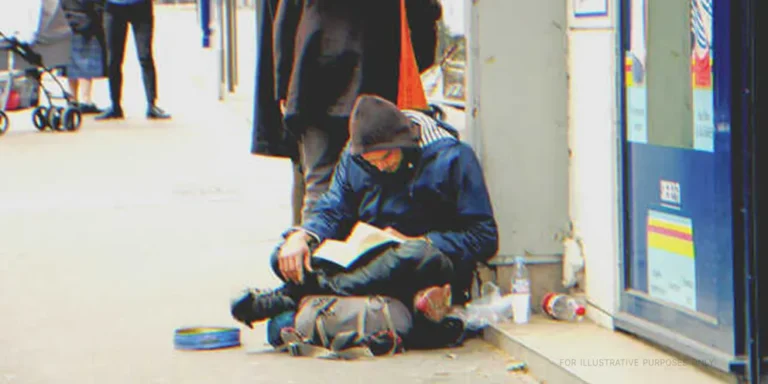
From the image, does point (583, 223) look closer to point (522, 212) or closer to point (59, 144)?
point (522, 212)

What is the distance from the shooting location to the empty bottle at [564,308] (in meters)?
5.80

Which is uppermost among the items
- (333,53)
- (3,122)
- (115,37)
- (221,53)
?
(115,37)

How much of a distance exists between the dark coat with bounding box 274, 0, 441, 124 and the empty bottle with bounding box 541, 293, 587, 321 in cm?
112

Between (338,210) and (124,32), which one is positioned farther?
(124,32)

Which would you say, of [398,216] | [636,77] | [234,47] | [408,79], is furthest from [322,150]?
[234,47]

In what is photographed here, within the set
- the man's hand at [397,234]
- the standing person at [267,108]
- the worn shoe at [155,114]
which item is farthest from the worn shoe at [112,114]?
the man's hand at [397,234]

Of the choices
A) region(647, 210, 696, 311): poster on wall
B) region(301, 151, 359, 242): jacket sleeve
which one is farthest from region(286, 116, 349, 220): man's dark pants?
region(647, 210, 696, 311): poster on wall

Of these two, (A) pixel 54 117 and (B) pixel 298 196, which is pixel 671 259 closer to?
(B) pixel 298 196

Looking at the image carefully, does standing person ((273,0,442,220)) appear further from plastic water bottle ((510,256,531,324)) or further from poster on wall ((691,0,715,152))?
poster on wall ((691,0,715,152))

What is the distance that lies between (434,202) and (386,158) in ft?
0.82

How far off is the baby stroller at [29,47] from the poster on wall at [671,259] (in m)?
9.11

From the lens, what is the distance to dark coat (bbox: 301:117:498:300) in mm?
5523

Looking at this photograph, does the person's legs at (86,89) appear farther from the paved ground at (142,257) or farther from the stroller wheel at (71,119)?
the stroller wheel at (71,119)

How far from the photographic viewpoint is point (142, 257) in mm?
7855
